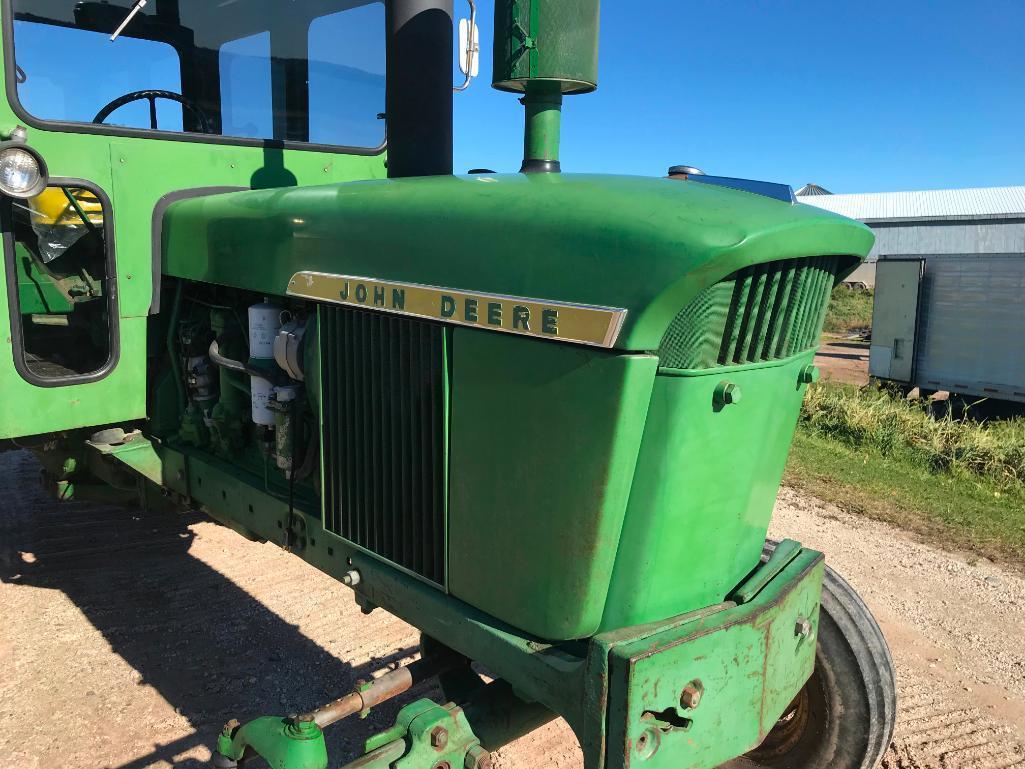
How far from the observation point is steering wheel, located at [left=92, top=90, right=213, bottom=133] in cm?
300

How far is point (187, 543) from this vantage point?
4.38m

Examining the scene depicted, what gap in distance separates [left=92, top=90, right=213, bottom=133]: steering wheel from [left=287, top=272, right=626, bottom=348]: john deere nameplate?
131 cm

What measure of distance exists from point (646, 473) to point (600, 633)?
0.34m

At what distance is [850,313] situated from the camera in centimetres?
2123

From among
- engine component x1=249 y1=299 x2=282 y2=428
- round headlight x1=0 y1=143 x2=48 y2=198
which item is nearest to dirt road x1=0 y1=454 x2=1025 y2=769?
engine component x1=249 y1=299 x2=282 y2=428

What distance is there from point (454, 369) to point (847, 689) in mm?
1489

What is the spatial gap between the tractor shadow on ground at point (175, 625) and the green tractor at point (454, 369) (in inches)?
26.3

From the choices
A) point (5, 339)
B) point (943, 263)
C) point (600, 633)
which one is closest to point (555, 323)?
point (600, 633)

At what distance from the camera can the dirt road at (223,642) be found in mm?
2838

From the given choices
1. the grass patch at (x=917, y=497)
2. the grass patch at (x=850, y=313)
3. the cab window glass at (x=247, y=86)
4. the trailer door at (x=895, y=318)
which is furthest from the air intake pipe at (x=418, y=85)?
the grass patch at (x=850, y=313)

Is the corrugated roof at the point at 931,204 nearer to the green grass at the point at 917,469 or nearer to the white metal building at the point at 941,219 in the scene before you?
the white metal building at the point at 941,219

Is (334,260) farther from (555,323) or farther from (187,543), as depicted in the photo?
(187,543)

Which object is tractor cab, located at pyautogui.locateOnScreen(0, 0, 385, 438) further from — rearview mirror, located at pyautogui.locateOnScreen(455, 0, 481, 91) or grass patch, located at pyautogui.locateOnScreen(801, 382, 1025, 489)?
grass patch, located at pyautogui.locateOnScreen(801, 382, 1025, 489)

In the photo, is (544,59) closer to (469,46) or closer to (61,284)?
(469,46)
